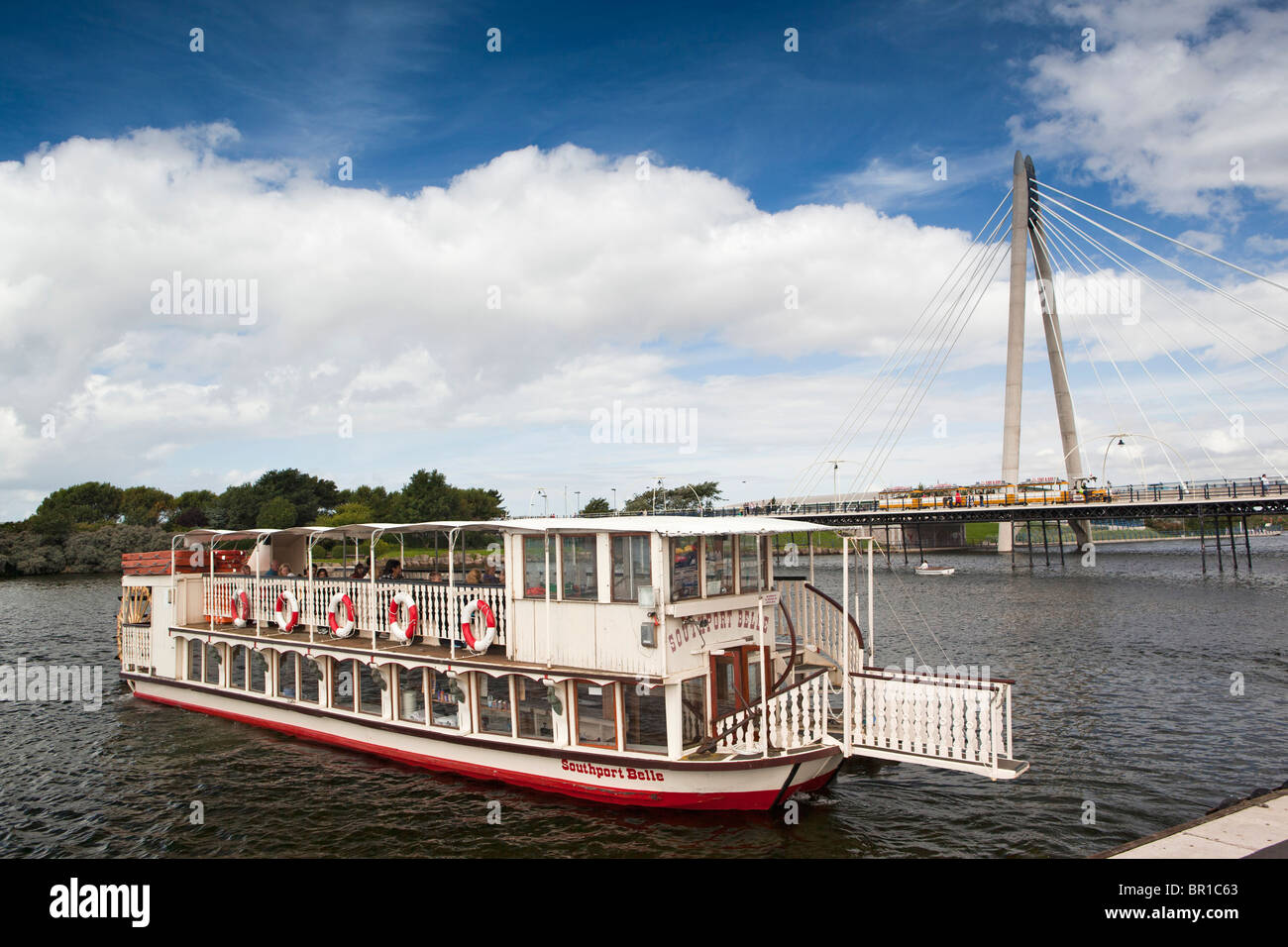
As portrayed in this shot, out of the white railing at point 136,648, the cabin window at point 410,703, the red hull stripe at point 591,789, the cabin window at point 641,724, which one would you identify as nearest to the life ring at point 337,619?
the cabin window at point 410,703

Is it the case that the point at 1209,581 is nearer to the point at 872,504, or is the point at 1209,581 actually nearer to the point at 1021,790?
the point at 872,504

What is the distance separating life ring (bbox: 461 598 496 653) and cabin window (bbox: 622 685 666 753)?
9.92ft

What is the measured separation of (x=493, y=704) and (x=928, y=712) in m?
8.24

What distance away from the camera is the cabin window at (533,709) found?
15.2 m

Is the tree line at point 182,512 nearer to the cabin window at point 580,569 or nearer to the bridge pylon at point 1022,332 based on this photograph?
the bridge pylon at point 1022,332

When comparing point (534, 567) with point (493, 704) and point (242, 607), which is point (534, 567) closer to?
point (493, 704)

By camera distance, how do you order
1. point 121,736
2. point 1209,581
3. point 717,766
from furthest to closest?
1. point 1209,581
2. point 121,736
3. point 717,766

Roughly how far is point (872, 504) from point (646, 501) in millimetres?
43174

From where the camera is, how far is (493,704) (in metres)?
15.8

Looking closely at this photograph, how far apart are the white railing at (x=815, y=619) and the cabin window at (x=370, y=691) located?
912 cm

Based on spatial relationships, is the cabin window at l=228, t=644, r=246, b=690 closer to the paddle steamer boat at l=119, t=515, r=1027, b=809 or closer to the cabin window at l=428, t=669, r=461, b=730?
the paddle steamer boat at l=119, t=515, r=1027, b=809
